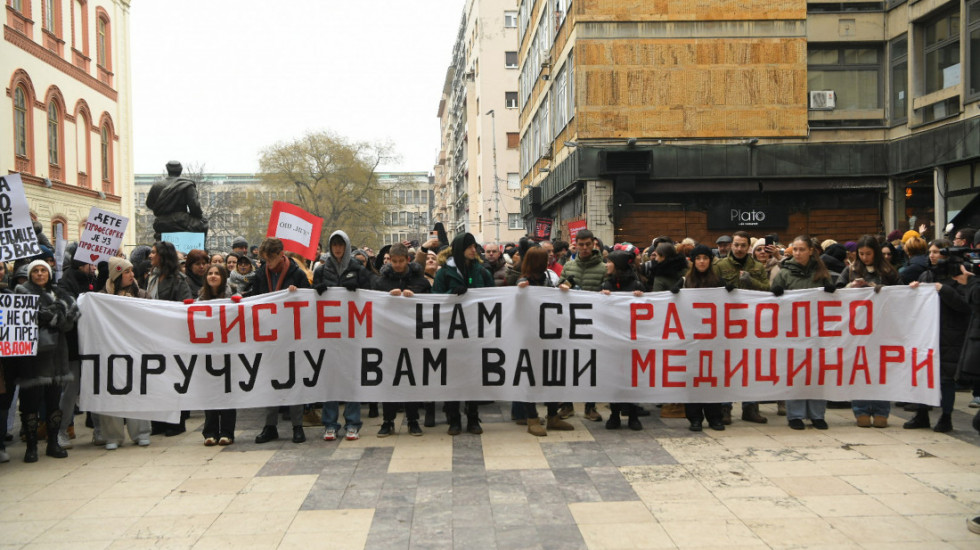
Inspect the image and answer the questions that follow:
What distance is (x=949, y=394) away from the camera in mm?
8133

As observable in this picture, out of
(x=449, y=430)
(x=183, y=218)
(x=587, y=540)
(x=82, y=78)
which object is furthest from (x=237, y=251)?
(x=82, y=78)

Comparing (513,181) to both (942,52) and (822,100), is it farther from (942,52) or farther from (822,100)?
(942,52)

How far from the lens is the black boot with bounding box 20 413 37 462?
24.3 feet

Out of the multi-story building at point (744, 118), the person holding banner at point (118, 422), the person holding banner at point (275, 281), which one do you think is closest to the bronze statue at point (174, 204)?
the person holding banner at point (118, 422)

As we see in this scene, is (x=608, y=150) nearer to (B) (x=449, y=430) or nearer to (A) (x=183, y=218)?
(A) (x=183, y=218)

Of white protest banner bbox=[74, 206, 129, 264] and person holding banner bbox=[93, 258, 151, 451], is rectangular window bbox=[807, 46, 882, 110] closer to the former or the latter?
white protest banner bbox=[74, 206, 129, 264]

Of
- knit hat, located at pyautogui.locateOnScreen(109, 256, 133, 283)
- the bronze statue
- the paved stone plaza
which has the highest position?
the bronze statue

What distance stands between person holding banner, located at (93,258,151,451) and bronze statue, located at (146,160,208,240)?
7057mm

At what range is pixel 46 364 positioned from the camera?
24.6 feet

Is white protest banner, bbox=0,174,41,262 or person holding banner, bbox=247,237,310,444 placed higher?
white protest banner, bbox=0,174,41,262

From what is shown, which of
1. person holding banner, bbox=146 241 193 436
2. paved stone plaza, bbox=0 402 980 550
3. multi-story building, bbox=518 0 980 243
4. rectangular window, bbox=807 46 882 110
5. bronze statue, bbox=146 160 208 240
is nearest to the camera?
paved stone plaza, bbox=0 402 980 550

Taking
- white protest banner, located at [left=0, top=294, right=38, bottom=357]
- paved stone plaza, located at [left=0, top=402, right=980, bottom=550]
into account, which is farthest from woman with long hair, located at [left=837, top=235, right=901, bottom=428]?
white protest banner, located at [left=0, top=294, right=38, bottom=357]

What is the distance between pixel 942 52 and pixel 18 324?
902 inches

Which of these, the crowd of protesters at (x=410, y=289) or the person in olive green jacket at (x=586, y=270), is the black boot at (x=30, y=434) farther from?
the person in olive green jacket at (x=586, y=270)
